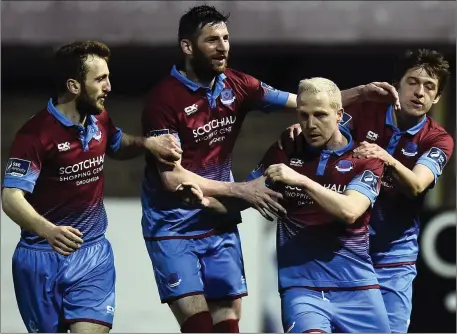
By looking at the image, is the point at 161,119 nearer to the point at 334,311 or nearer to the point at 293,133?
the point at 293,133

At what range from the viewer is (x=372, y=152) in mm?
6750

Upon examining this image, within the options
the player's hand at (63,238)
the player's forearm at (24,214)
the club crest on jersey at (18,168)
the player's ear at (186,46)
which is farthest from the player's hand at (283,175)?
the club crest on jersey at (18,168)

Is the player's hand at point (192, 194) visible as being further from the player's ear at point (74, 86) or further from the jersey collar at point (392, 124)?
the jersey collar at point (392, 124)

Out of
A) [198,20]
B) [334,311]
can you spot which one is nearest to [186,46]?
[198,20]

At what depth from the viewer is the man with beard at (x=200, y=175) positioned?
7070mm

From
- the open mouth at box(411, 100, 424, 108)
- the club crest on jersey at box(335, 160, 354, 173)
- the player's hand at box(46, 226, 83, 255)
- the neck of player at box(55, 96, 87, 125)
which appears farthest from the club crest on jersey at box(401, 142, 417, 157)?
the player's hand at box(46, 226, 83, 255)

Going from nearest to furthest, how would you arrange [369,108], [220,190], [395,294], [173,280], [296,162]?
[296,162]
[220,190]
[173,280]
[369,108]
[395,294]

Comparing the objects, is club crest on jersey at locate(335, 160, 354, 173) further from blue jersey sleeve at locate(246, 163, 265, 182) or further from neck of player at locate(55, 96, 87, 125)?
neck of player at locate(55, 96, 87, 125)

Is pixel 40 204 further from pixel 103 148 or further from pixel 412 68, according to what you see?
pixel 412 68

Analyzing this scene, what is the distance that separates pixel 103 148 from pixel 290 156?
3.55 ft

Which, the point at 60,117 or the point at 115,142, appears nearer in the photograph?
the point at 60,117

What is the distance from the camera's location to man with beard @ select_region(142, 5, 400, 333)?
278 inches

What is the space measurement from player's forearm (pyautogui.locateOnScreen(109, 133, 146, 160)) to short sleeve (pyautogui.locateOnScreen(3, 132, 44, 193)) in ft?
1.72

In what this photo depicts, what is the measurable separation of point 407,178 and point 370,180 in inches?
11.0
